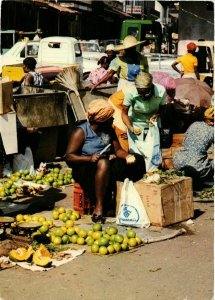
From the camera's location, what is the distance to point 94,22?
43.5m

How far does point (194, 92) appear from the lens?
9.27 metres

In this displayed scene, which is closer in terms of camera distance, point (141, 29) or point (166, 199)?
point (166, 199)

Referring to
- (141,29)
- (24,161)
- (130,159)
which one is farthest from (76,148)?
(141,29)

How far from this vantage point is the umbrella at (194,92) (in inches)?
362

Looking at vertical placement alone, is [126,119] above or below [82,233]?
above

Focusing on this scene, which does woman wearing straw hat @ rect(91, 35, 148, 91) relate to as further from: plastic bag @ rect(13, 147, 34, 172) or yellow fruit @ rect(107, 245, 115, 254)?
yellow fruit @ rect(107, 245, 115, 254)

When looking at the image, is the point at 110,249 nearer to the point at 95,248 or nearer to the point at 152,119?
the point at 95,248

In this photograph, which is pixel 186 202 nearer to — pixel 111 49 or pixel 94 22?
pixel 111 49

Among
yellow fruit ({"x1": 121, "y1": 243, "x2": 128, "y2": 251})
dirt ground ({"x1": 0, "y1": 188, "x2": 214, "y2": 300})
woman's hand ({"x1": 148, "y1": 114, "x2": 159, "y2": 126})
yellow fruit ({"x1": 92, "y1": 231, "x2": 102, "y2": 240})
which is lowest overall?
dirt ground ({"x1": 0, "y1": 188, "x2": 214, "y2": 300})

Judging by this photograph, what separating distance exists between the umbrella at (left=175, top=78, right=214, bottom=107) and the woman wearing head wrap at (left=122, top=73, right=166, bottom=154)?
199cm

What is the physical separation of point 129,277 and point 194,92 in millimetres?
4925

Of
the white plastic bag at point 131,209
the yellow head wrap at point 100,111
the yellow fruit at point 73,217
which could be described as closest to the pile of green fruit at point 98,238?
the white plastic bag at point 131,209

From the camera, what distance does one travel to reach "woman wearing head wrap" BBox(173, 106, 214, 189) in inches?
299

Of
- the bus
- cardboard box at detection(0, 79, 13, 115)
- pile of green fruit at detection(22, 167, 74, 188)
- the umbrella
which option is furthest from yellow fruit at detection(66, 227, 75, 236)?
the bus
